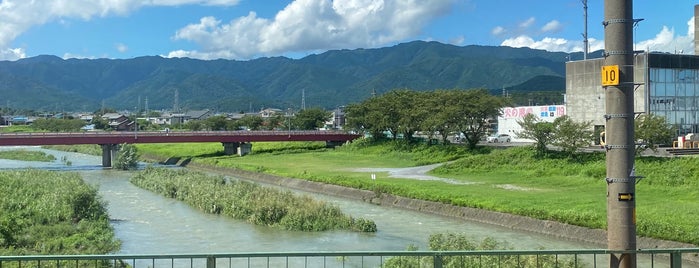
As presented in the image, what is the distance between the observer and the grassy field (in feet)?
83.9

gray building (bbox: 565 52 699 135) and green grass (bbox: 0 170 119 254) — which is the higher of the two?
gray building (bbox: 565 52 699 135)

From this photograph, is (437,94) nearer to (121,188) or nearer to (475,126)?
(475,126)

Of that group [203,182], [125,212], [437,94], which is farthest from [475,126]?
[125,212]

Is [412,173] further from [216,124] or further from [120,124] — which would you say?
[120,124]

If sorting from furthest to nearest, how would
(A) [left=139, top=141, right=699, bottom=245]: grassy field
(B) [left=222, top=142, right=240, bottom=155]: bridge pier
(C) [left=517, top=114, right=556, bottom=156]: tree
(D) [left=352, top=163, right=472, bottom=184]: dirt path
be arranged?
(B) [left=222, top=142, right=240, bottom=155]: bridge pier < (C) [left=517, top=114, right=556, bottom=156]: tree < (D) [left=352, top=163, right=472, bottom=184]: dirt path < (A) [left=139, top=141, right=699, bottom=245]: grassy field

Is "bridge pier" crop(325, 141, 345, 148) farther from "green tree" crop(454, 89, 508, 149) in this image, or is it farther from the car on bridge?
"green tree" crop(454, 89, 508, 149)

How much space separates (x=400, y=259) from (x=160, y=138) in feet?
215

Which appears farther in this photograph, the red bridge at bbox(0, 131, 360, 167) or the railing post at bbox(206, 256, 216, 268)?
the red bridge at bbox(0, 131, 360, 167)

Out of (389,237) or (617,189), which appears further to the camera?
(389,237)

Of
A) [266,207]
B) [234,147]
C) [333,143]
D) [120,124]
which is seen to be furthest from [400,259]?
[120,124]

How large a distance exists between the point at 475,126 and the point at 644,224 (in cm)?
3633

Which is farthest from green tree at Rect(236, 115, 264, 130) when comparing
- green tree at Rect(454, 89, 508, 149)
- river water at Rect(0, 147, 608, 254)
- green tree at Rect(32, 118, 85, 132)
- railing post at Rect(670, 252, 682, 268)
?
railing post at Rect(670, 252, 682, 268)

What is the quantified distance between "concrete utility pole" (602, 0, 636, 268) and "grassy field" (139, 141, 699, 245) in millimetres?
16029

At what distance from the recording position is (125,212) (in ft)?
110
